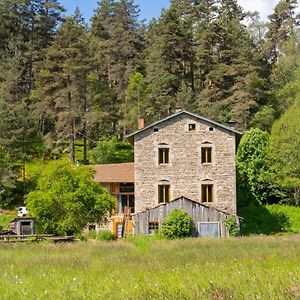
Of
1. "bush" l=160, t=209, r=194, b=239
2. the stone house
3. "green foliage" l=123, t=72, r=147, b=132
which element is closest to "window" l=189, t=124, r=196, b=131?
the stone house

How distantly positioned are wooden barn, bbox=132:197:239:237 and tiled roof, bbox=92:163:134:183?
6618 mm

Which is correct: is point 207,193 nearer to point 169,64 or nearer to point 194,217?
point 194,217

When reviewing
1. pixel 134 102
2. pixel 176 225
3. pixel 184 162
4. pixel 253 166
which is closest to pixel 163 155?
pixel 184 162

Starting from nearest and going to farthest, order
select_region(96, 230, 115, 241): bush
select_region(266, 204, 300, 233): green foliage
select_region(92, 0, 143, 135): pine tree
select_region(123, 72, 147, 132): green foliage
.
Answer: select_region(96, 230, 115, 241): bush → select_region(266, 204, 300, 233): green foliage → select_region(123, 72, 147, 132): green foliage → select_region(92, 0, 143, 135): pine tree

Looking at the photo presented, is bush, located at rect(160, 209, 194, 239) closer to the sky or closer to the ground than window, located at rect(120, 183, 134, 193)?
closer to the ground

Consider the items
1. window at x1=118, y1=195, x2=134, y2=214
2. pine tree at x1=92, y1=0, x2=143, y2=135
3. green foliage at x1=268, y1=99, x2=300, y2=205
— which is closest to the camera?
window at x1=118, y1=195, x2=134, y2=214

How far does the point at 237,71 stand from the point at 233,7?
62.2 ft

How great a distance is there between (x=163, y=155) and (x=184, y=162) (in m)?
1.63

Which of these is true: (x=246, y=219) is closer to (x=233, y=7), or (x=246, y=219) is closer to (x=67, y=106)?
(x=67, y=106)

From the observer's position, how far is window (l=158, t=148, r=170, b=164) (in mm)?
39156

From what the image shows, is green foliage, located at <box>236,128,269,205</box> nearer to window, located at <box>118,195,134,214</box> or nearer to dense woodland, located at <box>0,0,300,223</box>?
dense woodland, located at <box>0,0,300,223</box>

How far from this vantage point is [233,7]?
7475cm

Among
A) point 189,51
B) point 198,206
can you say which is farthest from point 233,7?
point 198,206

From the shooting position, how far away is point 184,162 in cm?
3906
